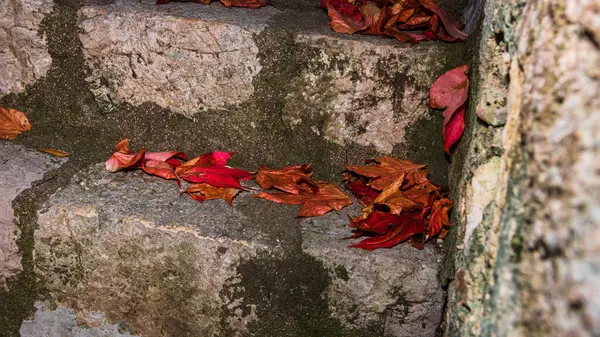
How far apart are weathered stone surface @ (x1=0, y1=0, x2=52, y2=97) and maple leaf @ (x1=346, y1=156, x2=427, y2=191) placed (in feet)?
3.03

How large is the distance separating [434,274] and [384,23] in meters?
0.69

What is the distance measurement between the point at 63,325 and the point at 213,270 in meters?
0.48

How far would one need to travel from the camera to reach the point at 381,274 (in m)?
1.52

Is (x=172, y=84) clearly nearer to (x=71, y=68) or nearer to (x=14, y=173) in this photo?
(x=71, y=68)

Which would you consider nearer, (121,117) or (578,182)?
(578,182)

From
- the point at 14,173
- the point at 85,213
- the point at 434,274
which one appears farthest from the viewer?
the point at 14,173

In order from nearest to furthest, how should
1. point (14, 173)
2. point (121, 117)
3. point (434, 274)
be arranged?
point (434, 274) < point (14, 173) < point (121, 117)

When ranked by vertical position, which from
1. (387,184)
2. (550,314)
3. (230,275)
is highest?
(550,314)

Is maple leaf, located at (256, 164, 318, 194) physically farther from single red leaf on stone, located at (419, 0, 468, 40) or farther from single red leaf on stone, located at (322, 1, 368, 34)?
single red leaf on stone, located at (419, 0, 468, 40)

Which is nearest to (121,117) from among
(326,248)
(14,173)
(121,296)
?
(14,173)

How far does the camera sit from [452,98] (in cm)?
164

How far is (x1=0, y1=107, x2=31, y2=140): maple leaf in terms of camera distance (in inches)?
75.4

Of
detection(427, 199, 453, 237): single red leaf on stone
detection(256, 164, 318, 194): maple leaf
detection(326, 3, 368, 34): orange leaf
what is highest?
detection(326, 3, 368, 34): orange leaf

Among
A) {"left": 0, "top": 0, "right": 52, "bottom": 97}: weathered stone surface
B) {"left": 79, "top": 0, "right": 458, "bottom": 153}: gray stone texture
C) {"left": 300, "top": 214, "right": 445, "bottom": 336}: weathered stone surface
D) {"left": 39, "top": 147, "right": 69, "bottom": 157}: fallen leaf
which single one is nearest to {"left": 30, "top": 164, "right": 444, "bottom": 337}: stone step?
{"left": 300, "top": 214, "right": 445, "bottom": 336}: weathered stone surface
